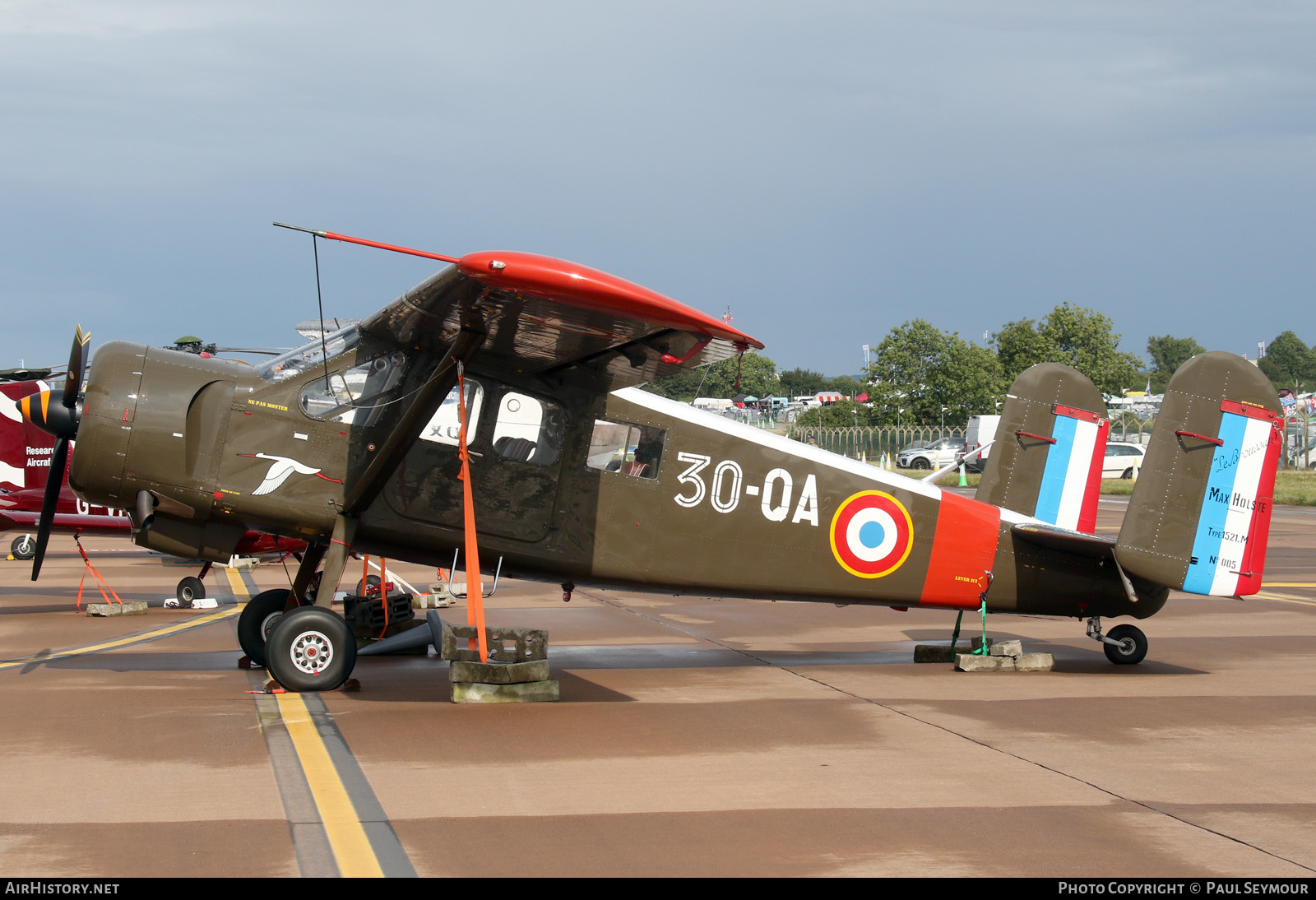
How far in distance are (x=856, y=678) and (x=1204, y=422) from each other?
4.02 metres

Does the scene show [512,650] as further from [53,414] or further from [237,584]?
[237,584]

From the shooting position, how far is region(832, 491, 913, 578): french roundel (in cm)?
995

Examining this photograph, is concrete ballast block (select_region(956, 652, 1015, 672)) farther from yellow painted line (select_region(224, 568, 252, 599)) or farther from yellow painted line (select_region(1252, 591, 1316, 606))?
yellow painted line (select_region(224, 568, 252, 599))

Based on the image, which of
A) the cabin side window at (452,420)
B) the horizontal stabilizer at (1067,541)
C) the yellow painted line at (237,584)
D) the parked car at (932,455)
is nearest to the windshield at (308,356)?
the cabin side window at (452,420)

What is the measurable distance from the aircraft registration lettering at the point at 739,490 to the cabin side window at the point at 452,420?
1839 mm

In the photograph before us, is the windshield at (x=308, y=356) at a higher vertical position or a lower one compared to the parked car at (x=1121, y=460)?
lower

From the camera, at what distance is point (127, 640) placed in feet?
38.6

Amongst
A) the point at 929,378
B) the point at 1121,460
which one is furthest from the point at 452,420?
the point at 929,378

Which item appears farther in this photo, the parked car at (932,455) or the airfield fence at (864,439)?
the airfield fence at (864,439)

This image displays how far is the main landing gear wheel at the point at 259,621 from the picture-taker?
984 centimetres

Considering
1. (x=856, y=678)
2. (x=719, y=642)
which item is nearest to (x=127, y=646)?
(x=719, y=642)

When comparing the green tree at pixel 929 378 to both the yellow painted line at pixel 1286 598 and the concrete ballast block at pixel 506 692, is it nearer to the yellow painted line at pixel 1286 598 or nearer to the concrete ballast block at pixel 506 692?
the yellow painted line at pixel 1286 598

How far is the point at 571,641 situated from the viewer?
12.1 metres

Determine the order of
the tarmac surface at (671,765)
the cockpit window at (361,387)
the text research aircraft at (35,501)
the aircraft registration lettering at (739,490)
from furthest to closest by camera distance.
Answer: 1. the text research aircraft at (35,501)
2. the aircraft registration lettering at (739,490)
3. the cockpit window at (361,387)
4. the tarmac surface at (671,765)
